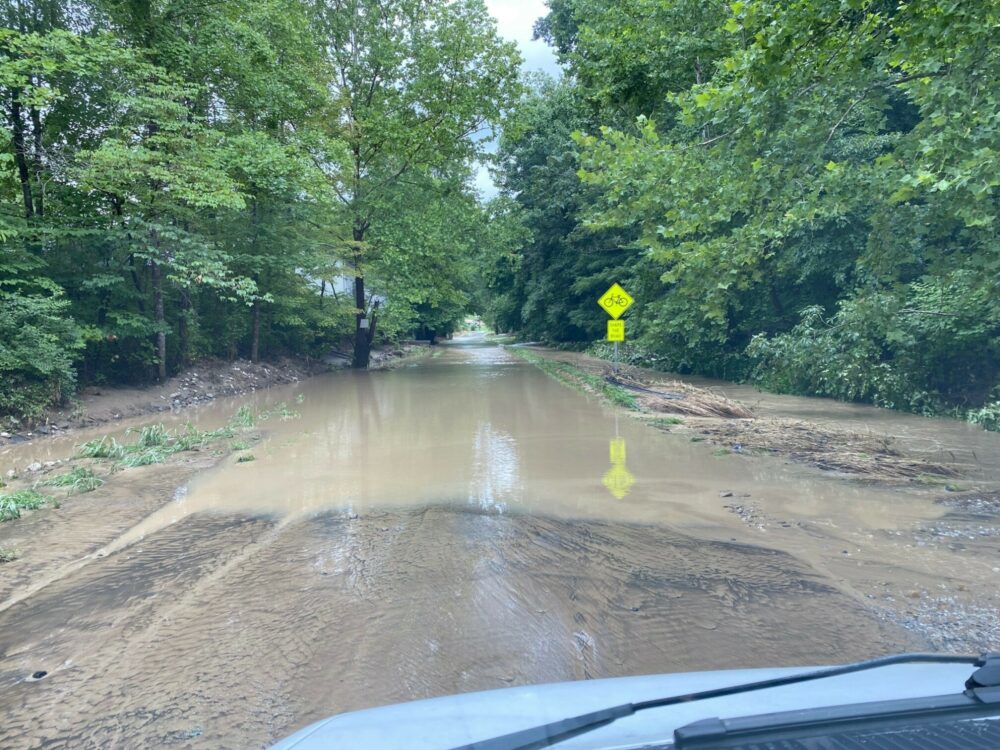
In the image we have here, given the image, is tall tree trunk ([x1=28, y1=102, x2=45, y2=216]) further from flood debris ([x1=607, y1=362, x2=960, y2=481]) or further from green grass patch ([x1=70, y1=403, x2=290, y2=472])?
flood debris ([x1=607, y1=362, x2=960, y2=481])

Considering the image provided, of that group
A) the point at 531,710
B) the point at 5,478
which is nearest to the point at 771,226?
the point at 531,710

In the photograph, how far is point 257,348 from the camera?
24.5m

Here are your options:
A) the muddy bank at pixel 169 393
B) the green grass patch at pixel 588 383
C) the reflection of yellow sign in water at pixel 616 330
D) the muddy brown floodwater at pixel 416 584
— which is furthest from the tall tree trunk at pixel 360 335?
the muddy brown floodwater at pixel 416 584

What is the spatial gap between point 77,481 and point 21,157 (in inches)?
391

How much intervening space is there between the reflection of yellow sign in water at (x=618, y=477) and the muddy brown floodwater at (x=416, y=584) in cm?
6

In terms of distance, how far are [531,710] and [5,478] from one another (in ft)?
32.1

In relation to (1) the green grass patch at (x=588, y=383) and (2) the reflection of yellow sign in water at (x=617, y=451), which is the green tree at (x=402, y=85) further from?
(2) the reflection of yellow sign in water at (x=617, y=451)

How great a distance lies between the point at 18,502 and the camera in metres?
7.40

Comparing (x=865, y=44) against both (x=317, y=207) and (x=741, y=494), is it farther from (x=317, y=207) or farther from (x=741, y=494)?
(x=317, y=207)

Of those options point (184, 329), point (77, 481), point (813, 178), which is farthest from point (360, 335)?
point (813, 178)

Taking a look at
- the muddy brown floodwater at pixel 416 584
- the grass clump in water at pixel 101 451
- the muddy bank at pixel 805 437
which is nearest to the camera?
the muddy brown floodwater at pixel 416 584

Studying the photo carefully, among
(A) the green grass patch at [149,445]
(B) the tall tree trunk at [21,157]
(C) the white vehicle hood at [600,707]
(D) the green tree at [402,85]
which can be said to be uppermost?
(D) the green tree at [402,85]

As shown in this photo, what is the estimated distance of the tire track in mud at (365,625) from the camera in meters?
3.49

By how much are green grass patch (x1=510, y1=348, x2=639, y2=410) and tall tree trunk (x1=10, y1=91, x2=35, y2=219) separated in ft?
46.5
